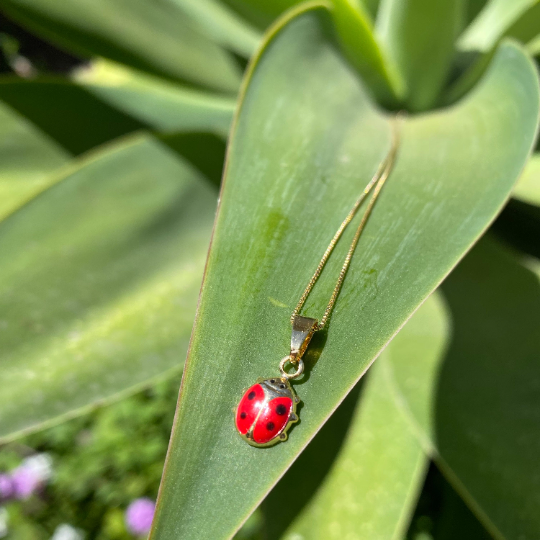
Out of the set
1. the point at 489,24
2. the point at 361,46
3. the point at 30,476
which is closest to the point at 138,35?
the point at 361,46

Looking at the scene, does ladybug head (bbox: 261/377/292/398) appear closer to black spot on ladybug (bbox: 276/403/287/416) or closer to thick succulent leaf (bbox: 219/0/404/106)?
black spot on ladybug (bbox: 276/403/287/416)

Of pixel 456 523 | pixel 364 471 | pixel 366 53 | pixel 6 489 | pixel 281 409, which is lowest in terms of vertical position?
pixel 6 489

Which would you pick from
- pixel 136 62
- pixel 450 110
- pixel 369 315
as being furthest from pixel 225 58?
pixel 369 315

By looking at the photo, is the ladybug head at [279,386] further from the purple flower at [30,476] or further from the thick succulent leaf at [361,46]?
the purple flower at [30,476]

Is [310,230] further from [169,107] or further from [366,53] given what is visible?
[169,107]

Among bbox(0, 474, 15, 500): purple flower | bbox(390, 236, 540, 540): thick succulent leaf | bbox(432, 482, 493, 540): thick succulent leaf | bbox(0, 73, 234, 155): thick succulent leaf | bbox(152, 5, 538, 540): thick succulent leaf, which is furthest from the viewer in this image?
bbox(0, 474, 15, 500): purple flower

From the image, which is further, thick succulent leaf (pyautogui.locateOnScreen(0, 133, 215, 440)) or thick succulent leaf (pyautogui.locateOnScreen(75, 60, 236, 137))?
thick succulent leaf (pyautogui.locateOnScreen(75, 60, 236, 137))

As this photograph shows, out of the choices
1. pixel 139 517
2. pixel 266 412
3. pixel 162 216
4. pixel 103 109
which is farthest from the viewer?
pixel 139 517

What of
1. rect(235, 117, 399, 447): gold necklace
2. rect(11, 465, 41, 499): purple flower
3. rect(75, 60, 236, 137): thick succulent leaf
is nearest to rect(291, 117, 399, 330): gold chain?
rect(235, 117, 399, 447): gold necklace
